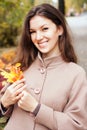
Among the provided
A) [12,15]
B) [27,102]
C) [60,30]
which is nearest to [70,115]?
[27,102]

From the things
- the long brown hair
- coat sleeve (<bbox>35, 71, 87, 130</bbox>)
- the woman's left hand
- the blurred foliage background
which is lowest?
the blurred foliage background

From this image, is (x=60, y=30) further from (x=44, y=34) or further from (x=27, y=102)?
(x=27, y=102)

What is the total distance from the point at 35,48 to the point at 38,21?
0.29 m

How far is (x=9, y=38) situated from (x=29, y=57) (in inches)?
531

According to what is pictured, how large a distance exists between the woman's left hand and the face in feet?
1.25

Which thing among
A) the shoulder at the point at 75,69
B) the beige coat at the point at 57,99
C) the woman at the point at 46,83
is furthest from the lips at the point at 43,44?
the shoulder at the point at 75,69

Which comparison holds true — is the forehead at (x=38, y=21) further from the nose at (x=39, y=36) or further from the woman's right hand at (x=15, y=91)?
the woman's right hand at (x=15, y=91)

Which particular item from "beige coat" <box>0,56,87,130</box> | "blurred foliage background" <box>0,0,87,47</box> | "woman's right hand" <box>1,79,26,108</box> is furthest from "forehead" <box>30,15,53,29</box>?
"blurred foliage background" <box>0,0,87,47</box>

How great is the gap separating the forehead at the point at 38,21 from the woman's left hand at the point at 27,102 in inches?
19.5

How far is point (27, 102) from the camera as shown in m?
2.68

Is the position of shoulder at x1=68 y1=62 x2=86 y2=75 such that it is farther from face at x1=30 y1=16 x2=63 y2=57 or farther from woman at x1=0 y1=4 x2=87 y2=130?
face at x1=30 y1=16 x2=63 y2=57

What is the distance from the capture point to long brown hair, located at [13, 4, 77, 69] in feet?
9.70

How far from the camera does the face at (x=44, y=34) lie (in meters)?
2.88

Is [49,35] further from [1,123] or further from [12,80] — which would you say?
[1,123]
